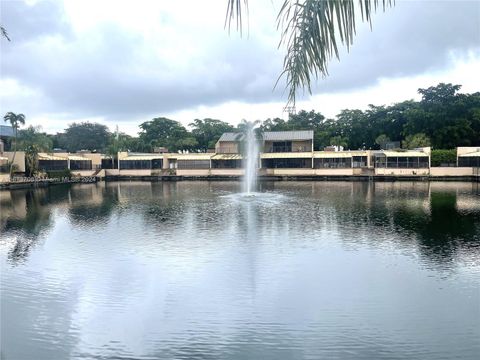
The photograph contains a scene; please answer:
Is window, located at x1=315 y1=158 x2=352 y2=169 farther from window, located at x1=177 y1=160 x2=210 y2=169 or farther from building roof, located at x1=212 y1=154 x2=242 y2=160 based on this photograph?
window, located at x1=177 y1=160 x2=210 y2=169

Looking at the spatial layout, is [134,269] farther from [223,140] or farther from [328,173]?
[223,140]

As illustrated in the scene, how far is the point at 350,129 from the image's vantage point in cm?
7394

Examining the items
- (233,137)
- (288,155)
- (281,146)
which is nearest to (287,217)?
(288,155)

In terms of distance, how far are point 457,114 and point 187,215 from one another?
160 ft

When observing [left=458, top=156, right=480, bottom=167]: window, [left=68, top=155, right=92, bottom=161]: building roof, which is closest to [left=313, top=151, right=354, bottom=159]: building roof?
[left=458, top=156, right=480, bottom=167]: window

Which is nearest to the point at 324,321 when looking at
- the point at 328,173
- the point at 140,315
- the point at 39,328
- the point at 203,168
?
the point at 140,315

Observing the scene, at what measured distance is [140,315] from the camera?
11.6 meters

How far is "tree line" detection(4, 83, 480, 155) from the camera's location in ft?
200

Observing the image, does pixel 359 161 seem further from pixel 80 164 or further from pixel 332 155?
pixel 80 164

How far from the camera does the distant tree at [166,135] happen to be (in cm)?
8069

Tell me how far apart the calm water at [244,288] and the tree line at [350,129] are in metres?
39.8

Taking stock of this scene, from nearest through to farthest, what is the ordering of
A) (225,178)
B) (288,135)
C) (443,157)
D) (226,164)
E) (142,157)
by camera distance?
1. (443,157)
2. (225,178)
3. (226,164)
4. (288,135)
5. (142,157)

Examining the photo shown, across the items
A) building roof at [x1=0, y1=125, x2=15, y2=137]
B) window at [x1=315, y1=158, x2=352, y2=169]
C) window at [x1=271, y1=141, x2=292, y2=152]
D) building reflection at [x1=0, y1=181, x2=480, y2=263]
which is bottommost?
building reflection at [x1=0, y1=181, x2=480, y2=263]

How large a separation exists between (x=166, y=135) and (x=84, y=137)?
60.9ft
